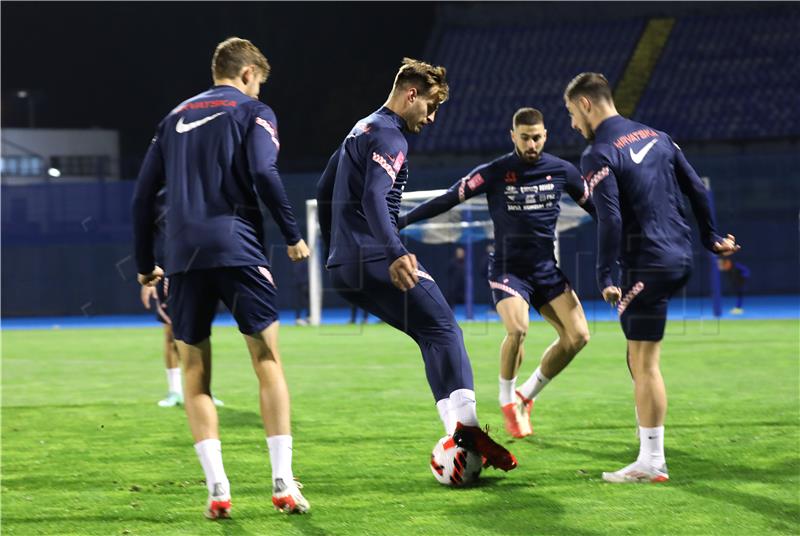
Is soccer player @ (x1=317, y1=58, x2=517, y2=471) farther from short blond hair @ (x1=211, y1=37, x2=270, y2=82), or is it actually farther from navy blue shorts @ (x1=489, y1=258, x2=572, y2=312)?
navy blue shorts @ (x1=489, y1=258, x2=572, y2=312)

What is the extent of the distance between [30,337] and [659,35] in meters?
23.7

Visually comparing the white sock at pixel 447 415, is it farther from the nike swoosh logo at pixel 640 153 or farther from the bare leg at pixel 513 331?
the bare leg at pixel 513 331

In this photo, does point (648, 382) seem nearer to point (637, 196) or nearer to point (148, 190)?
point (637, 196)

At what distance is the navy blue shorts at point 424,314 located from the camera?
6.01m

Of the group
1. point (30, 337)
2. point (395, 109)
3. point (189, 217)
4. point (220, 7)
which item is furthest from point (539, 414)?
point (220, 7)

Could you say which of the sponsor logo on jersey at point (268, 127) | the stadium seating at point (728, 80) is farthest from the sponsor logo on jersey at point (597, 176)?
the stadium seating at point (728, 80)

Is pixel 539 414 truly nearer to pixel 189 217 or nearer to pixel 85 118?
pixel 189 217

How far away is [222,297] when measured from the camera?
5465 millimetres

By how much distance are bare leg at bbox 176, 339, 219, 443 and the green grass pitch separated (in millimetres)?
439

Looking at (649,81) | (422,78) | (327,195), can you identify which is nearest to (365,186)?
(327,195)

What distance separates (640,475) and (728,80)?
106ft

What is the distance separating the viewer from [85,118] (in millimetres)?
39344

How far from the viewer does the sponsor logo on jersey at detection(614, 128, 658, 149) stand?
6172 mm

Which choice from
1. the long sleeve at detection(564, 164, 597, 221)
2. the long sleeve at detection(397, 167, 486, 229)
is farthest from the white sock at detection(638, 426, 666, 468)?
the long sleeve at detection(564, 164, 597, 221)
